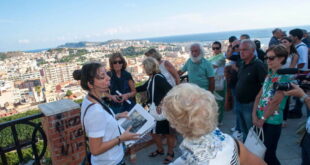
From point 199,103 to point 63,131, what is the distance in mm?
2044

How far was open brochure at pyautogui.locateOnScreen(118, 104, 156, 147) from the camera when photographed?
2.05m

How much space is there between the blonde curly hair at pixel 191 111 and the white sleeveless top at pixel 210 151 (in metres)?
0.04

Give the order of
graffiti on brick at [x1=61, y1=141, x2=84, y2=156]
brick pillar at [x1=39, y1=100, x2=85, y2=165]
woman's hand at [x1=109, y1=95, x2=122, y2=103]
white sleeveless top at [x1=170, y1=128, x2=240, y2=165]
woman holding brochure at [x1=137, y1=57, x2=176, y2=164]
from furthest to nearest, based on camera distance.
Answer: woman's hand at [x1=109, y1=95, x2=122, y2=103]
woman holding brochure at [x1=137, y1=57, x2=176, y2=164]
graffiti on brick at [x1=61, y1=141, x2=84, y2=156]
brick pillar at [x1=39, y1=100, x2=85, y2=165]
white sleeveless top at [x1=170, y1=128, x2=240, y2=165]

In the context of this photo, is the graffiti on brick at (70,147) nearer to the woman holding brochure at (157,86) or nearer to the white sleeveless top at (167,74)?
the woman holding brochure at (157,86)

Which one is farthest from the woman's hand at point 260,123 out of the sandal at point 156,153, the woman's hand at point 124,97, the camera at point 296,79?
the woman's hand at point 124,97

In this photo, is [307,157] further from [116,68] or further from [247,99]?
[116,68]

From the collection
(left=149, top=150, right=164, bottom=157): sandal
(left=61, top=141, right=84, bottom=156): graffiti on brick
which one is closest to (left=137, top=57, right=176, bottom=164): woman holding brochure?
(left=149, top=150, right=164, bottom=157): sandal

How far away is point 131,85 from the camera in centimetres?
325

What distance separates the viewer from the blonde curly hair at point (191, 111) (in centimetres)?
108

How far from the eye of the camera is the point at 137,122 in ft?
7.02

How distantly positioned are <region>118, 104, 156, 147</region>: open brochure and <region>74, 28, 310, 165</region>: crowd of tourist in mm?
82

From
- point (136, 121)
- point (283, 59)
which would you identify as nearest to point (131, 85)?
point (136, 121)

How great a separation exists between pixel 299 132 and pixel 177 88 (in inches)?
136

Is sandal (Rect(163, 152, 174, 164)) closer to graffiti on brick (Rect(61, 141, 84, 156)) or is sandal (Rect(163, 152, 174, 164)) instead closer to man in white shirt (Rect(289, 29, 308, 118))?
graffiti on brick (Rect(61, 141, 84, 156))
